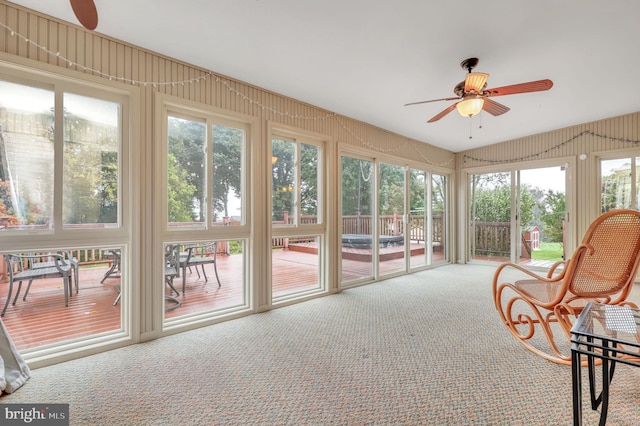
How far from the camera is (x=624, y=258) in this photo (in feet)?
7.11

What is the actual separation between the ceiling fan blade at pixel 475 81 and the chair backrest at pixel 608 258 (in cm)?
136

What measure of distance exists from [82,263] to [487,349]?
14.1 feet

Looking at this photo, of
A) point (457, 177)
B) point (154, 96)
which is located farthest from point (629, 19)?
point (457, 177)

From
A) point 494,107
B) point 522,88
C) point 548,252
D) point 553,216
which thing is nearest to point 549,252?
point 548,252

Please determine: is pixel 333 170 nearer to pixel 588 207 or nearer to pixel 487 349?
pixel 487 349

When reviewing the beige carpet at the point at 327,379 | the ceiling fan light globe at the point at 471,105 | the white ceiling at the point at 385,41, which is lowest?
the beige carpet at the point at 327,379

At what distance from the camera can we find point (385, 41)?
8.54ft

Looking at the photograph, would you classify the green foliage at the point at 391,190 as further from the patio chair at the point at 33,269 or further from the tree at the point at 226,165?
the patio chair at the point at 33,269

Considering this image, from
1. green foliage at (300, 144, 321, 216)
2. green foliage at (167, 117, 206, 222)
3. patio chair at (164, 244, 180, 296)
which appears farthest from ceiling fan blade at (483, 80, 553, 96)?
patio chair at (164, 244, 180, 296)

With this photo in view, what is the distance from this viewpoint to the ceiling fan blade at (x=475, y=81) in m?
2.60

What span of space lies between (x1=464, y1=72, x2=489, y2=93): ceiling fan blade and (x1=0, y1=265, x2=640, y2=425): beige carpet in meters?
2.17

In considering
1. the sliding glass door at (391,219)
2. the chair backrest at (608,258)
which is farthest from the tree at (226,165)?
the chair backrest at (608,258)

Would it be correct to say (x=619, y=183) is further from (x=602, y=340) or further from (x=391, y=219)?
(x=602, y=340)

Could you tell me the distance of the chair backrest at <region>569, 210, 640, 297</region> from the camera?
214 centimetres
